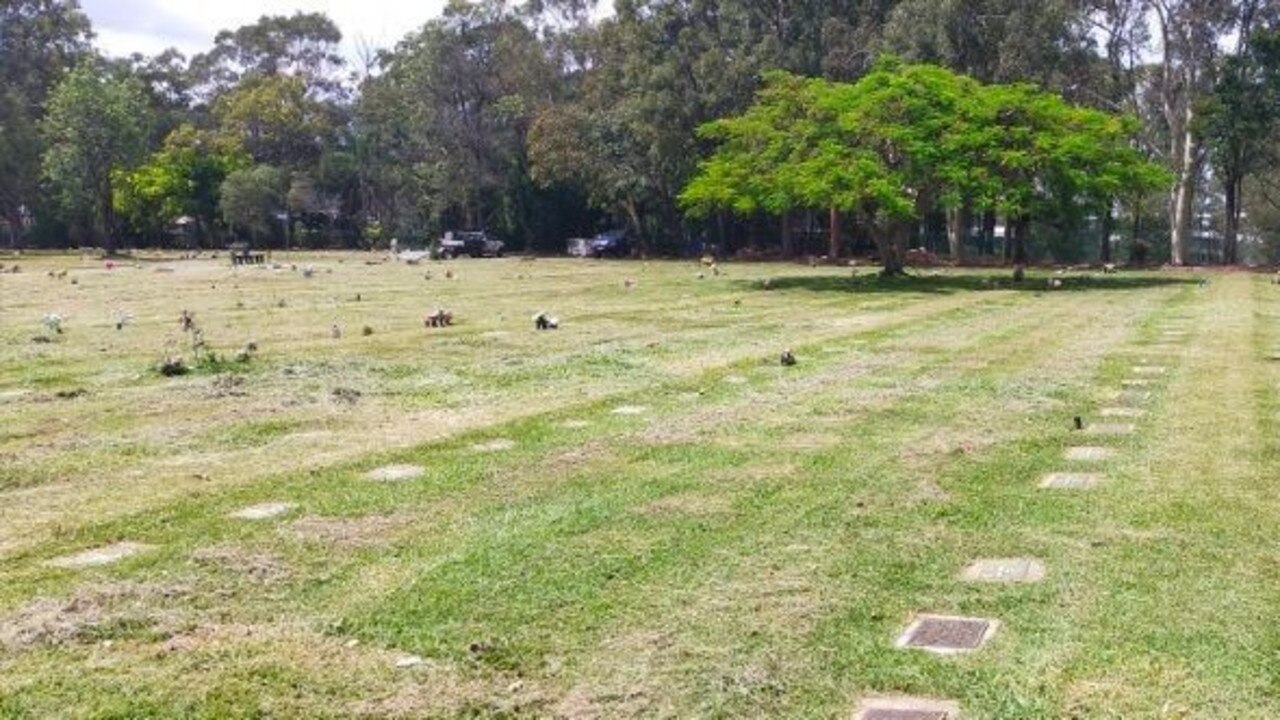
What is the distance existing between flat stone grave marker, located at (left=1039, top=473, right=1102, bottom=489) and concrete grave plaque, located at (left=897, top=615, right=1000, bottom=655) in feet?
8.31

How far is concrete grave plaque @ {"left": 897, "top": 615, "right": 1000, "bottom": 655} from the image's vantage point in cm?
422

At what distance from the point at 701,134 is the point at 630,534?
29.3 metres

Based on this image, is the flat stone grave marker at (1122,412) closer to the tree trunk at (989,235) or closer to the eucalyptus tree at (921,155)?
the eucalyptus tree at (921,155)

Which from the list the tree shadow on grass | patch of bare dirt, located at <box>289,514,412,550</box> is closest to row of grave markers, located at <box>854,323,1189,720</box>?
patch of bare dirt, located at <box>289,514,412,550</box>

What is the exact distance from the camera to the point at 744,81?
44344 millimetres

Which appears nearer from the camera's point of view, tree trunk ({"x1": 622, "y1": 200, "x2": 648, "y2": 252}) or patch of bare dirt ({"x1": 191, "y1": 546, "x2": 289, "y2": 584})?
patch of bare dirt ({"x1": 191, "y1": 546, "x2": 289, "y2": 584})

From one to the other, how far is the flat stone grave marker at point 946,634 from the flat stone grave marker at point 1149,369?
8.37m

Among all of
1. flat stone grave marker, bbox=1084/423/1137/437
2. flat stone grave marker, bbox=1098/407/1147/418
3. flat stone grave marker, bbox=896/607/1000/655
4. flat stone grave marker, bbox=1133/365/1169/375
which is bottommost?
flat stone grave marker, bbox=896/607/1000/655

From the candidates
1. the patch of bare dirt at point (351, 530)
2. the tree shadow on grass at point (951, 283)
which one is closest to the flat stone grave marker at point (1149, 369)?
the patch of bare dirt at point (351, 530)

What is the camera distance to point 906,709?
3689mm

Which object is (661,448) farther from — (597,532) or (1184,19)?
(1184,19)

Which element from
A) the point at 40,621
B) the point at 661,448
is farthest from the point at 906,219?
the point at 40,621

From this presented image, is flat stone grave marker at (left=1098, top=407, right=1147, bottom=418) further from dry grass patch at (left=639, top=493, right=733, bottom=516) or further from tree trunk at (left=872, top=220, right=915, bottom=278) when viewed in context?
tree trunk at (left=872, top=220, right=915, bottom=278)

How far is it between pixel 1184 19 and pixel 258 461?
138ft
